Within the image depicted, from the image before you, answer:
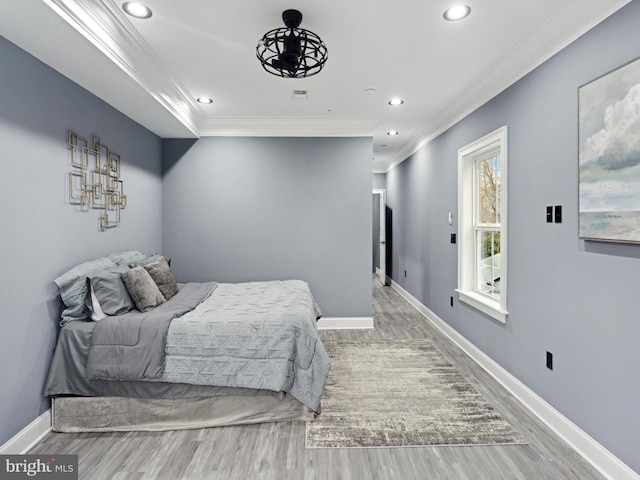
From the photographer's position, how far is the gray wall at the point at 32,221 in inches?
78.6

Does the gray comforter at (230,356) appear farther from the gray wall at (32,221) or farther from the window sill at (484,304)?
the window sill at (484,304)

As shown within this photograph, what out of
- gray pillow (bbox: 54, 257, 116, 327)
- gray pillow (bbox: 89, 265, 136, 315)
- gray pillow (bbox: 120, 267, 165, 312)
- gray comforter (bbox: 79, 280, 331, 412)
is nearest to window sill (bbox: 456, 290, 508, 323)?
gray comforter (bbox: 79, 280, 331, 412)

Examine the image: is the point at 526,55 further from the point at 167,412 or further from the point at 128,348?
the point at 167,412

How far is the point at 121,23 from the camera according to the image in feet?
7.25

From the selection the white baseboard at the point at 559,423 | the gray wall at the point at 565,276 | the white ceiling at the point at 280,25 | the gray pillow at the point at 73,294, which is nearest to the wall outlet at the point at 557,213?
the gray wall at the point at 565,276

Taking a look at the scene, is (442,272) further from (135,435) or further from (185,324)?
(135,435)

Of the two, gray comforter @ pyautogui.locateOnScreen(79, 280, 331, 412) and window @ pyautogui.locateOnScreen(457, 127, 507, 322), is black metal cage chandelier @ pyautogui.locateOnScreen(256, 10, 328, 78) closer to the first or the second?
gray comforter @ pyautogui.locateOnScreen(79, 280, 331, 412)

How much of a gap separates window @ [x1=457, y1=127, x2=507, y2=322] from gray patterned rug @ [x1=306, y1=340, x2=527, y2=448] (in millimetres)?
794

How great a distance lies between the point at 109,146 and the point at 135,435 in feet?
7.92

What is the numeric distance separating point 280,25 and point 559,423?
321 centimetres

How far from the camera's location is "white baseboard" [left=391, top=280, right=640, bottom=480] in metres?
1.83

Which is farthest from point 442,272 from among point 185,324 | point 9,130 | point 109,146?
point 9,130

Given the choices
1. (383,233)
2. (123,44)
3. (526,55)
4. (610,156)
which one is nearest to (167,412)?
(123,44)

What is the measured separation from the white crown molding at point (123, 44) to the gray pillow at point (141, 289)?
1501 millimetres
